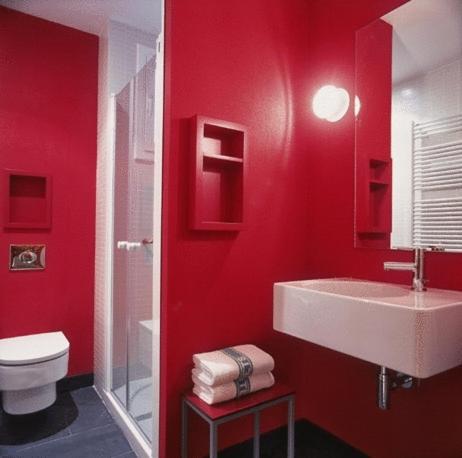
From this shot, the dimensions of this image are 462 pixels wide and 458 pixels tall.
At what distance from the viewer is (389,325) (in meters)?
1.01

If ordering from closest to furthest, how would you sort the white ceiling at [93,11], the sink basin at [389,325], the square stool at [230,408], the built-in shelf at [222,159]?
the sink basin at [389,325] < the square stool at [230,408] < the built-in shelf at [222,159] < the white ceiling at [93,11]

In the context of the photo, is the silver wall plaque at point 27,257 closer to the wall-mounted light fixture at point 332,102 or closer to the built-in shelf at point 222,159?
the built-in shelf at point 222,159

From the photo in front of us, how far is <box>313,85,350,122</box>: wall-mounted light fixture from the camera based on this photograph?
167 cm

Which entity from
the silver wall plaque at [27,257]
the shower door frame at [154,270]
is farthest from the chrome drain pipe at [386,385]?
the silver wall plaque at [27,257]

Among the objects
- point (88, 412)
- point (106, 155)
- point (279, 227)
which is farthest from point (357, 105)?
point (88, 412)

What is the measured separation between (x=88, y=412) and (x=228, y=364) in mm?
1263

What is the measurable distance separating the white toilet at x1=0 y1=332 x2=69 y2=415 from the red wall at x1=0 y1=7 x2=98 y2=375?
37 centimetres

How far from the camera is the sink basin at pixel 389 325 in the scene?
96 centimetres

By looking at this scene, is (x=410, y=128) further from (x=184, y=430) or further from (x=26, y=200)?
(x=26, y=200)

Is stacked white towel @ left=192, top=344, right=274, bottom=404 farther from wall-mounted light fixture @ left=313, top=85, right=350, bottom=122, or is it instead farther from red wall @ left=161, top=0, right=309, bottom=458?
wall-mounted light fixture @ left=313, top=85, right=350, bottom=122

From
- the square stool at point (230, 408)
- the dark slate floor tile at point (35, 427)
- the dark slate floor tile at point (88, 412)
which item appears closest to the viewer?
the square stool at point (230, 408)

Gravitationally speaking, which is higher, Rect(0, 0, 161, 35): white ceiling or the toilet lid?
Rect(0, 0, 161, 35): white ceiling

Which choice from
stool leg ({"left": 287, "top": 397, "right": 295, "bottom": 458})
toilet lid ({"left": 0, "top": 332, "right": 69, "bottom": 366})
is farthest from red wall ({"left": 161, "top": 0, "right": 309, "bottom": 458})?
toilet lid ({"left": 0, "top": 332, "right": 69, "bottom": 366})

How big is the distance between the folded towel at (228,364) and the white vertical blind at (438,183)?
2.59ft
